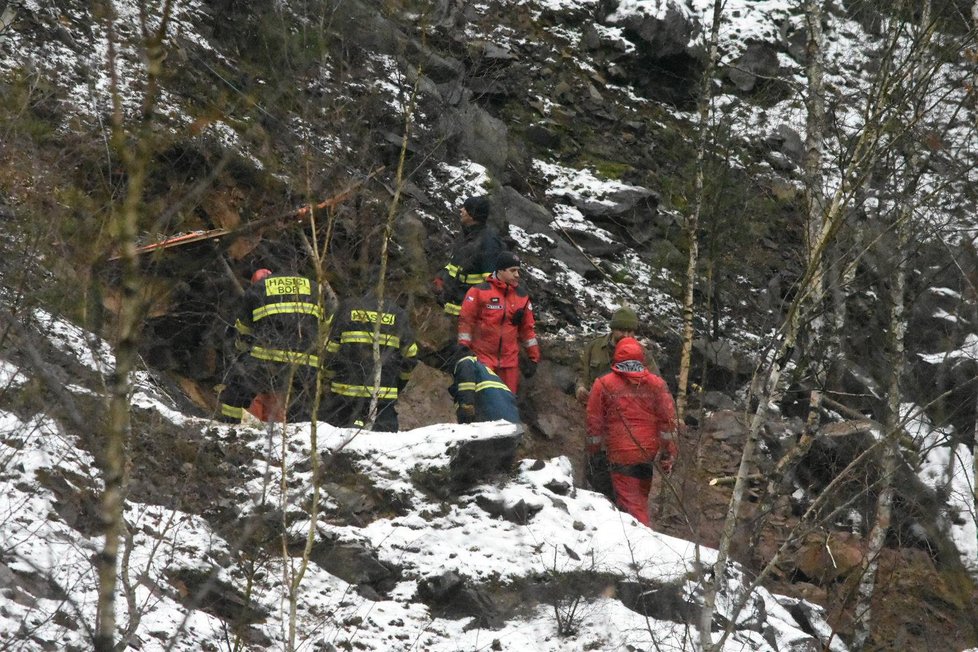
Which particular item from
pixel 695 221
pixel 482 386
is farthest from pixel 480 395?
pixel 695 221

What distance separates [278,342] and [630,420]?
10.7 ft

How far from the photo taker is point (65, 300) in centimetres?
544

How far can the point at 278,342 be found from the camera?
6.15m

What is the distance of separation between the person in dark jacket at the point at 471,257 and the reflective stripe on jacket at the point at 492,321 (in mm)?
677

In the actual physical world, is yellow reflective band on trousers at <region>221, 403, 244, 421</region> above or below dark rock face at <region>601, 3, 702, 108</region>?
below

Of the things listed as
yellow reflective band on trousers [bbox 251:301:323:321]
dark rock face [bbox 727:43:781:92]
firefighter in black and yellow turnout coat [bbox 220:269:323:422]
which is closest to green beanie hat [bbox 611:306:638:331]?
firefighter in black and yellow turnout coat [bbox 220:269:323:422]

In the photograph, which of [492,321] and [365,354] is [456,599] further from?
[492,321]

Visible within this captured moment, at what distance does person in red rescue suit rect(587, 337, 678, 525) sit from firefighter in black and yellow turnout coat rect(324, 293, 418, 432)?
167cm

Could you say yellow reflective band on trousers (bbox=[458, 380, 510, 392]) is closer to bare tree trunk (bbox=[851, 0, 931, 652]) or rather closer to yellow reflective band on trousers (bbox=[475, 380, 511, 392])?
yellow reflective band on trousers (bbox=[475, 380, 511, 392])

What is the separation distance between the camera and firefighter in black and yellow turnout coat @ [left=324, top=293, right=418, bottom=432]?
7633 mm

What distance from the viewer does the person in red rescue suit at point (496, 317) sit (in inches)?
375

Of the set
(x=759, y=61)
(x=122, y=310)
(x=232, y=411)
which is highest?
(x=759, y=61)

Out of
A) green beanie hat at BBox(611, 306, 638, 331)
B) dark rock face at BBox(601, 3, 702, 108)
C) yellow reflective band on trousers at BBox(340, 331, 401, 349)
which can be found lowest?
yellow reflective band on trousers at BBox(340, 331, 401, 349)

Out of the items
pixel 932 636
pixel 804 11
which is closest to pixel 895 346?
pixel 932 636
